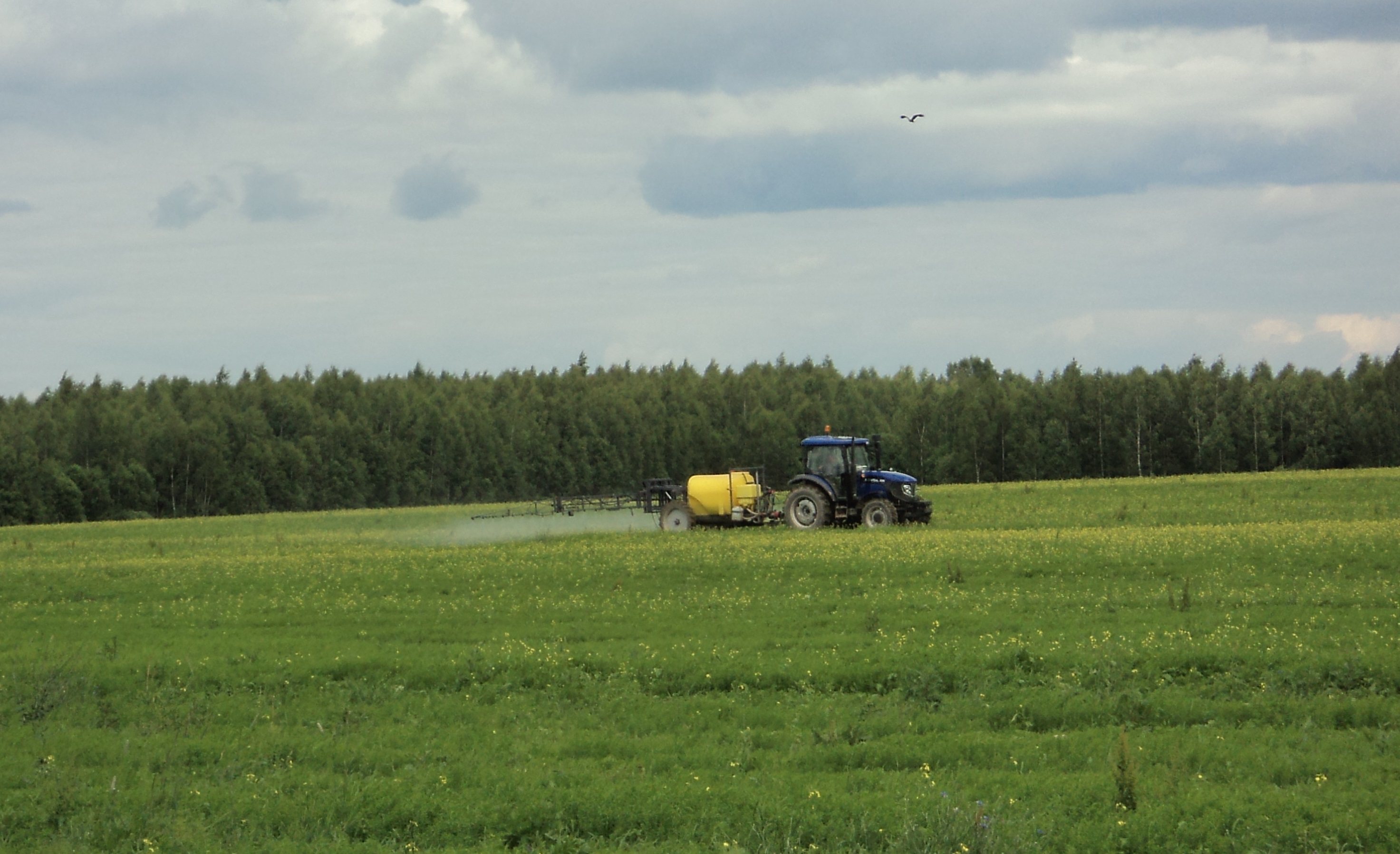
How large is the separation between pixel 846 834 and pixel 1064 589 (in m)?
14.5

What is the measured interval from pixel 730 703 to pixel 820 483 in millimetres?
25222

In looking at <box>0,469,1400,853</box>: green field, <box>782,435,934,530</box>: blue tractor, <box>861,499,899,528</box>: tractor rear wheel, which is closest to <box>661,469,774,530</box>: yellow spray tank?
<box>782,435,934,530</box>: blue tractor

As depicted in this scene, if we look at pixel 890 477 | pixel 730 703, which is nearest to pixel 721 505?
pixel 890 477

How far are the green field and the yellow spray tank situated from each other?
11.4 meters

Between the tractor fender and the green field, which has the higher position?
the tractor fender

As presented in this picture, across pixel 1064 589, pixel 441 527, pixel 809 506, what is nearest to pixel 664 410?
pixel 441 527

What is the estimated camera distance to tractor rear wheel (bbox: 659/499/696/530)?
4181cm

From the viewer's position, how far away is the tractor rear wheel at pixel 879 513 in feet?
130

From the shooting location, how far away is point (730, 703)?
1535 cm

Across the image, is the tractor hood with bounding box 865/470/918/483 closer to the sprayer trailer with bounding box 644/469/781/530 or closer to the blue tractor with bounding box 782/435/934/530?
the blue tractor with bounding box 782/435/934/530

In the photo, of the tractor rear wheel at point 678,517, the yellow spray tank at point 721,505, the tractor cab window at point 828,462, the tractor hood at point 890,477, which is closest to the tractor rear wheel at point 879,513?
the tractor hood at point 890,477

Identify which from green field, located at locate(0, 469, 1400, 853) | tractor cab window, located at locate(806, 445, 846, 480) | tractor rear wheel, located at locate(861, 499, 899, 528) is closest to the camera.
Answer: green field, located at locate(0, 469, 1400, 853)

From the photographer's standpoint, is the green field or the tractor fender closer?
the green field

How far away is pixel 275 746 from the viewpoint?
13.7 metres
